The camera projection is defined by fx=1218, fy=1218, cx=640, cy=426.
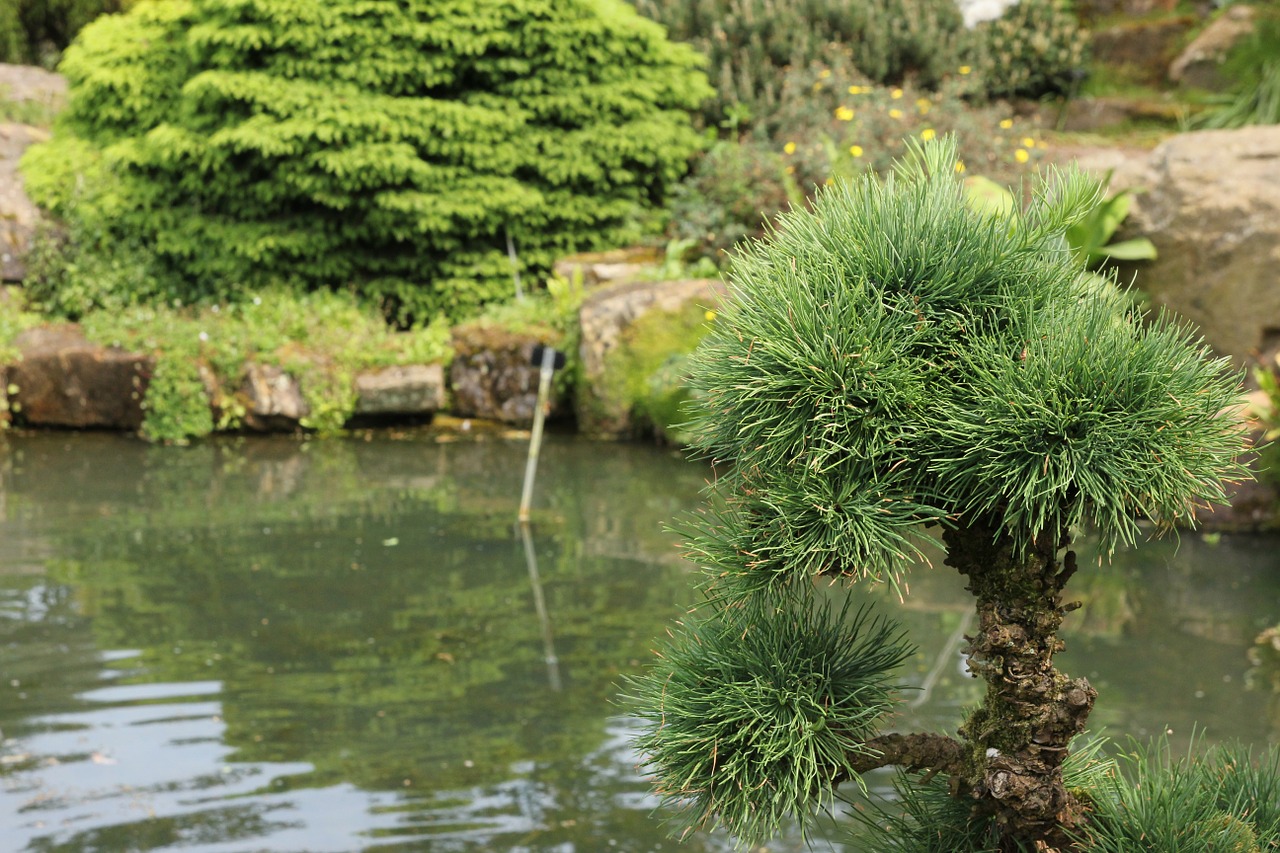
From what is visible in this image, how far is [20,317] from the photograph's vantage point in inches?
408

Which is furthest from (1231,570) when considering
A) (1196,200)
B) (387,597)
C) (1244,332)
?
(387,597)

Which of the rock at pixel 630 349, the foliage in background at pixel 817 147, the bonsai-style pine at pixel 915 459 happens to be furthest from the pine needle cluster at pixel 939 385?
the foliage in background at pixel 817 147

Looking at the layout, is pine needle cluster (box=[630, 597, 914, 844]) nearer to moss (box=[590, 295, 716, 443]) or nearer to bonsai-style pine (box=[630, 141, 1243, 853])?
bonsai-style pine (box=[630, 141, 1243, 853])

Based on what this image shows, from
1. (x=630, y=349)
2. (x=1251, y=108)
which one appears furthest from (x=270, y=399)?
(x=1251, y=108)

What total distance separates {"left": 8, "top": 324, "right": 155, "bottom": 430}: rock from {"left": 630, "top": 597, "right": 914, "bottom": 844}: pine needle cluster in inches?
343

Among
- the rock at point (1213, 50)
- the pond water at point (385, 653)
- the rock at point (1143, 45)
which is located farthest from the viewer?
the rock at point (1143, 45)

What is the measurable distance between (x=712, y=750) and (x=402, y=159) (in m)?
9.29

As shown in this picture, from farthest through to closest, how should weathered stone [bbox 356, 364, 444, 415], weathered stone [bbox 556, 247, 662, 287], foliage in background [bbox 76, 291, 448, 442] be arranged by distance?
weathered stone [bbox 556, 247, 662, 287], weathered stone [bbox 356, 364, 444, 415], foliage in background [bbox 76, 291, 448, 442]

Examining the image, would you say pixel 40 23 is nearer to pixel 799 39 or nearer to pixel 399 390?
pixel 399 390

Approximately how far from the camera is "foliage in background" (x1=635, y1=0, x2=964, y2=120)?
12.3 m

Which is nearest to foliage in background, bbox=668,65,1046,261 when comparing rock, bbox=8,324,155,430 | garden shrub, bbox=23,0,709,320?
garden shrub, bbox=23,0,709,320

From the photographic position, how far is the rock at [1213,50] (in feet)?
42.5

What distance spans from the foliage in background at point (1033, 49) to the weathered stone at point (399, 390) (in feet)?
23.9

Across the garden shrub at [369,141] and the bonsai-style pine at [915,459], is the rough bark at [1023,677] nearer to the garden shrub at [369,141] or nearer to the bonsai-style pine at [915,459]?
the bonsai-style pine at [915,459]
